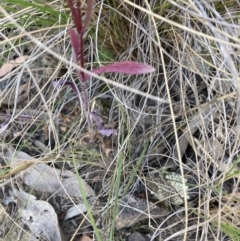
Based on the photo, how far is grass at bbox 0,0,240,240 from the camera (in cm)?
87

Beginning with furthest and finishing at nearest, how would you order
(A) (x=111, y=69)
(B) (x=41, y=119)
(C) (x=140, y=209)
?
(B) (x=41, y=119)
(C) (x=140, y=209)
(A) (x=111, y=69)

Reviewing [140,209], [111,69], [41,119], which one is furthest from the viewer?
[41,119]

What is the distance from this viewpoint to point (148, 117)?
3.15 ft

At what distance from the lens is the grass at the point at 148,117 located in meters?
0.87

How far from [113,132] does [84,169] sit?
117 millimetres

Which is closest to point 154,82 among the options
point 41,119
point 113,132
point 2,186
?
point 113,132

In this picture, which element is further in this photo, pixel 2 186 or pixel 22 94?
pixel 22 94

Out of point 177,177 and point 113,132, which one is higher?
point 113,132

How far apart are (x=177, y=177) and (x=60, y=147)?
0.26m

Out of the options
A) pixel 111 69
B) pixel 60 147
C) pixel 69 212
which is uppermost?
pixel 111 69

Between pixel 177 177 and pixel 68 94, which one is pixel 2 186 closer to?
pixel 68 94

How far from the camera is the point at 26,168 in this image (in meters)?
0.92

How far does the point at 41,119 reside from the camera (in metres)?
1.01

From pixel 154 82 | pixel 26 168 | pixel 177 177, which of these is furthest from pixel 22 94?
pixel 177 177
